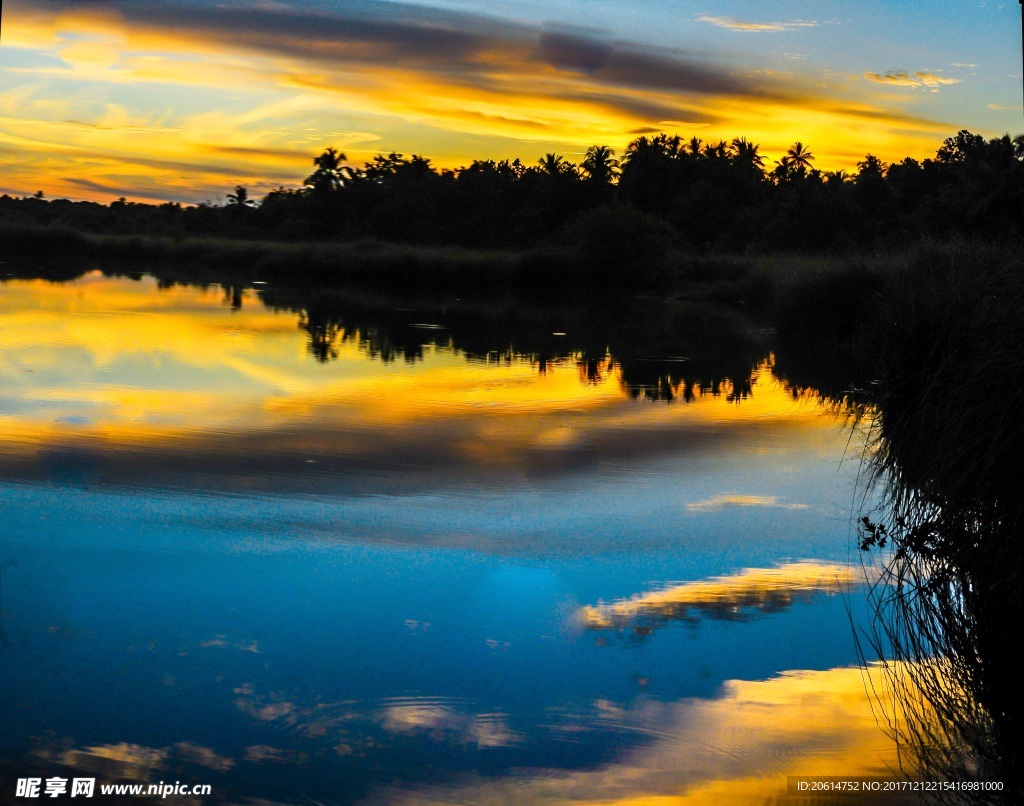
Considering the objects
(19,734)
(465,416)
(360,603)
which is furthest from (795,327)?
(19,734)

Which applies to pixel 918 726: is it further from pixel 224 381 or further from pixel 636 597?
pixel 224 381

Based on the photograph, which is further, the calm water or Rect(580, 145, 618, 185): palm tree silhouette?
Rect(580, 145, 618, 185): palm tree silhouette

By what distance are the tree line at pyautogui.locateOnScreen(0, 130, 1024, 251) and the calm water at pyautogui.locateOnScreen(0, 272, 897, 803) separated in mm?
30873

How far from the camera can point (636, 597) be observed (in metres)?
Result: 6.38

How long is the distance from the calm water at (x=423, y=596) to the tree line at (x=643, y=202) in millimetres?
30873

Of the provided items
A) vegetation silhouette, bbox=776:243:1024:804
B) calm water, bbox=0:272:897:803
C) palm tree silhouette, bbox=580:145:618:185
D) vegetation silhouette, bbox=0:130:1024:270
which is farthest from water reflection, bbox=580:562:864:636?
palm tree silhouette, bbox=580:145:618:185

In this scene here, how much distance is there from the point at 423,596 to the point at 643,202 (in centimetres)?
5495

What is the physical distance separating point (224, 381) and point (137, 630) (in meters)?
8.83

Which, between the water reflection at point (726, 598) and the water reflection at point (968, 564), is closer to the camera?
the water reflection at point (968, 564)

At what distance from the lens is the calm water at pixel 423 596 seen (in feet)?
14.6

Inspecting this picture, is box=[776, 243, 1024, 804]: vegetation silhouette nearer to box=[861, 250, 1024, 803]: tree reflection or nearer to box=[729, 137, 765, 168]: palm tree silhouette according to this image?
box=[861, 250, 1024, 803]: tree reflection

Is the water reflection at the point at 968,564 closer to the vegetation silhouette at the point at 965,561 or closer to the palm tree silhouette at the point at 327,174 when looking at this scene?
the vegetation silhouette at the point at 965,561

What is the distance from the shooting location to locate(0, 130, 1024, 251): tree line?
136 ft

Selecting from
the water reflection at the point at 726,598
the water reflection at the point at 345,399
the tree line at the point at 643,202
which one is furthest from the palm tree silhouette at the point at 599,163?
the water reflection at the point at 726,598
